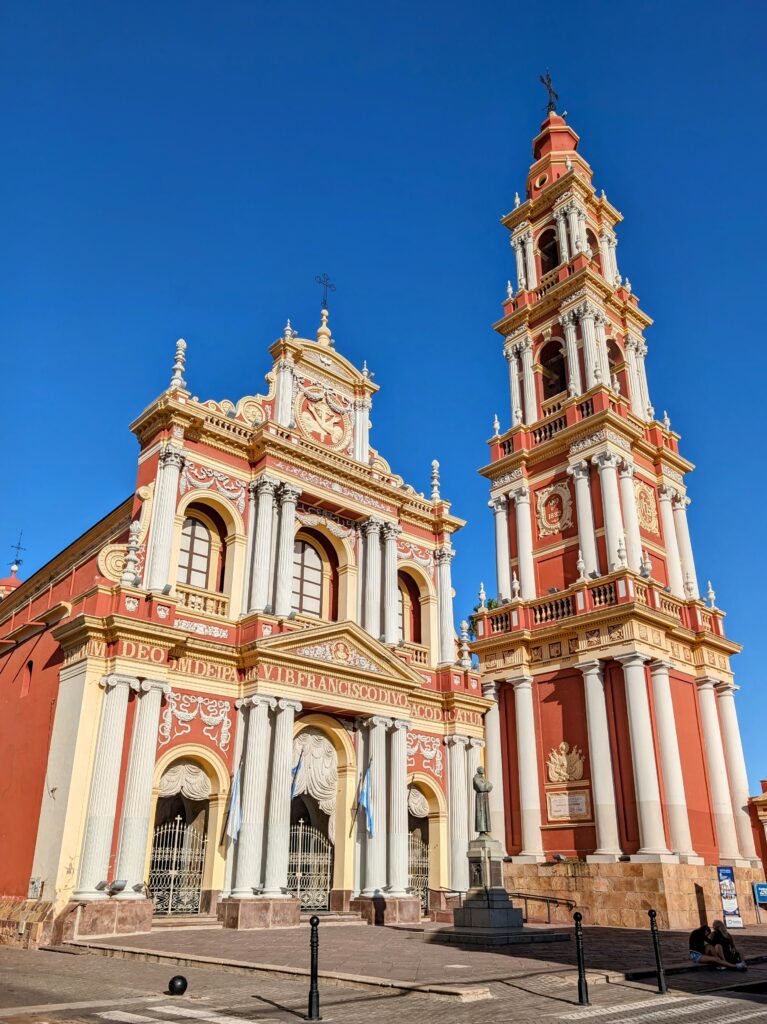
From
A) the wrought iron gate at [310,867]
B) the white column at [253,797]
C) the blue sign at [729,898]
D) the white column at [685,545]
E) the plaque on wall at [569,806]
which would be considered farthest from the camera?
the white column at [685,545]

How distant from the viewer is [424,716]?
22.9 metres

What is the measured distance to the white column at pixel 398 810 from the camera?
19.9m

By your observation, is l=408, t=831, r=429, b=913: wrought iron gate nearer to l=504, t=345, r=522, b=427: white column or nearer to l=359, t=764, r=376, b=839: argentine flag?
l=359, t=764, r=376, b=839: argentine flag

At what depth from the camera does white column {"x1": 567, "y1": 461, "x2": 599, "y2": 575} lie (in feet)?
85.1

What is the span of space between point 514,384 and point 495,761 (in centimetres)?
1412

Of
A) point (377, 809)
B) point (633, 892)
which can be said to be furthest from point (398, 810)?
point (633, 892)

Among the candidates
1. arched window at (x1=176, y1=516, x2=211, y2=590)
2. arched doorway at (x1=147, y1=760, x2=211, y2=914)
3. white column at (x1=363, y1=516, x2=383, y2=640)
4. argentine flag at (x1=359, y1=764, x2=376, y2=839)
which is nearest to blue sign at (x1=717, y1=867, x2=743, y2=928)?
argentine flag at (x1=359, y1=764, x2=376, y2=839)

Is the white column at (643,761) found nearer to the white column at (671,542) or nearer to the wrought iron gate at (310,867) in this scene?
the white column at (671,542)

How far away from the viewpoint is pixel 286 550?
69.1ft

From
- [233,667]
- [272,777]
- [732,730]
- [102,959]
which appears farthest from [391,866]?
[732,730]

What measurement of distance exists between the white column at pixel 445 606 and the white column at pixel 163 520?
8.92 m

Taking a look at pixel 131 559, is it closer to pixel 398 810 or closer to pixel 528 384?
pixel 398 810

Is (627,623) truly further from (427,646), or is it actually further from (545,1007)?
(545,1007)

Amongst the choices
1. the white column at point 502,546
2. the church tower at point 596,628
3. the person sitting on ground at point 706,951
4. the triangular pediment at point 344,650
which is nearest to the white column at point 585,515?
the church tower at point 596,628
